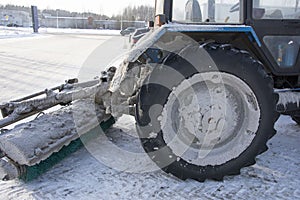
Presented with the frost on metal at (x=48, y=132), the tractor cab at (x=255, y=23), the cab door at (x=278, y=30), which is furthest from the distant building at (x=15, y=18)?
the cab door at (x=278, y=30)

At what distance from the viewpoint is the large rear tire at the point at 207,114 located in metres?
2.46

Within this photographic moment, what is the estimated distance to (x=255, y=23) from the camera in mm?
2834

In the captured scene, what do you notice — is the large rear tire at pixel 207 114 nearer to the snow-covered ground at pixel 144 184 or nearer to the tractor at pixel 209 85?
the tractor at pixel 209 85

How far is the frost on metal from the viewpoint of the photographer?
96.9 inches

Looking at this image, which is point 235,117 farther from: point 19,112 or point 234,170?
point 19,112

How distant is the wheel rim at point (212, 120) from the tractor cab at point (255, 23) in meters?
0.47

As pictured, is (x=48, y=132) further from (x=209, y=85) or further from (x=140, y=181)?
(x=209, y=85)

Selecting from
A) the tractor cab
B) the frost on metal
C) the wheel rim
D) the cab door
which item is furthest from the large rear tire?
the frost on metal

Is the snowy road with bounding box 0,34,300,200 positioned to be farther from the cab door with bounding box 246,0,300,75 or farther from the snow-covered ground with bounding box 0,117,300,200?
the cab door with bounding box 246,0,300,75

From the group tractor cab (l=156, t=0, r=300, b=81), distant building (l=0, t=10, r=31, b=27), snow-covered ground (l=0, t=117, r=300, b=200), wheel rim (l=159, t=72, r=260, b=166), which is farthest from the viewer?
distant building (l=0, t=10, r=31, b=27)

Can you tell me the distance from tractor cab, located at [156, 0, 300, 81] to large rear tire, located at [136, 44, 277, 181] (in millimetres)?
342

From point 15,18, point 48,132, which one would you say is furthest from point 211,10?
point 15,18

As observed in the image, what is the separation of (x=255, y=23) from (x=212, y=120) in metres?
0.98

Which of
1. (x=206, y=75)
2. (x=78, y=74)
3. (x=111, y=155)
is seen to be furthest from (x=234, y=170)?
(x=78, y=74)
